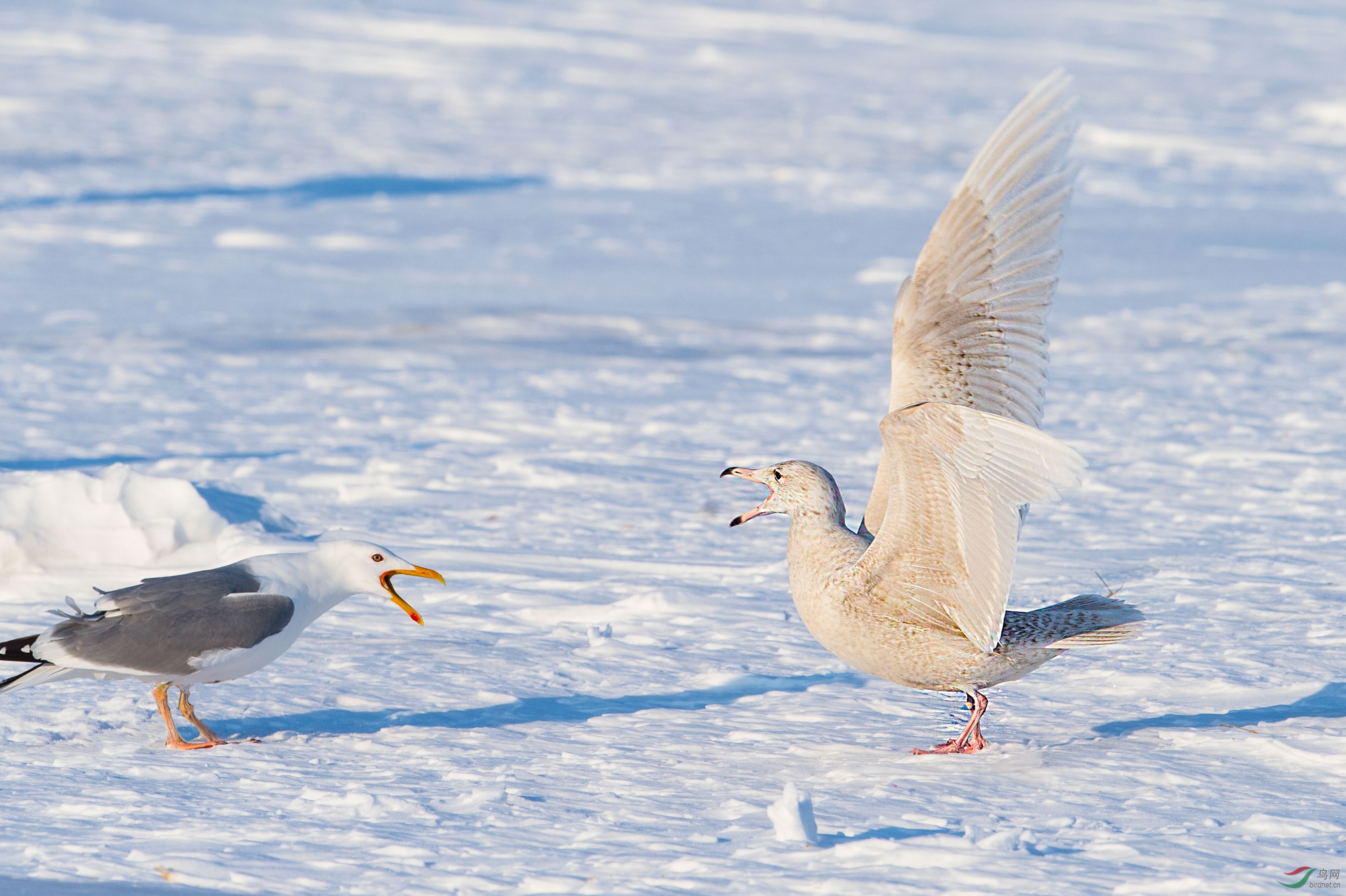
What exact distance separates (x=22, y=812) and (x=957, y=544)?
6.95 feet

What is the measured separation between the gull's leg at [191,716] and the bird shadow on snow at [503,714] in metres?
0.13

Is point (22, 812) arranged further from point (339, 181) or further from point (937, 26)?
point (937, 26)

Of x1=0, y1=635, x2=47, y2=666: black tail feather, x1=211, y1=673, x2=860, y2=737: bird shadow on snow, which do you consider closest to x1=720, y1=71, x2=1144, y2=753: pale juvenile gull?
x1=211, y1=673, x2=860, y2=737: bird shadow on snow

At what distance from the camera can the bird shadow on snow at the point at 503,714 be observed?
4047 millimetres

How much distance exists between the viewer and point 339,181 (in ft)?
56.1

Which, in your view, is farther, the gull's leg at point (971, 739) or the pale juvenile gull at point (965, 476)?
the gull's leg at point (971, 739)

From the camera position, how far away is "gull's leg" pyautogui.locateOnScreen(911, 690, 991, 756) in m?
3.80

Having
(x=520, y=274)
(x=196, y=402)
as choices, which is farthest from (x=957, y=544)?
(x=520, y=274)

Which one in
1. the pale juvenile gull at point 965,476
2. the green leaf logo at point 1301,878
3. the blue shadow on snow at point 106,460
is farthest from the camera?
the blue shadow on snow at point 106,460

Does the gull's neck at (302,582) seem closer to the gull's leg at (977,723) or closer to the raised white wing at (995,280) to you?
the raised white wing at (995,280)

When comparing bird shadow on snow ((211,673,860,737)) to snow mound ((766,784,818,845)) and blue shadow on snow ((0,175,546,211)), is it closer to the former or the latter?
snow mound ((766,784,818,845))

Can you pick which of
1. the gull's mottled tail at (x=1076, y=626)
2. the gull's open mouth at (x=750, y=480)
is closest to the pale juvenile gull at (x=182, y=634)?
the gull's open mouth at (x=750, y=480)

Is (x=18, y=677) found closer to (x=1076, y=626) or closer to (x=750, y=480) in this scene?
(x=750, y=480)

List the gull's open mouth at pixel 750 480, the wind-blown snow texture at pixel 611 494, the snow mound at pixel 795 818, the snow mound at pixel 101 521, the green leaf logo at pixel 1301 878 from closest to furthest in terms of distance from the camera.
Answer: the green leaf logo at pixel 1301 878
the snow mound at pixel 795 818
the wind-blown snow texture at pixel 611 494
the gull's open mouth at pixel 750 480
the snow mound at pixel 101 521
